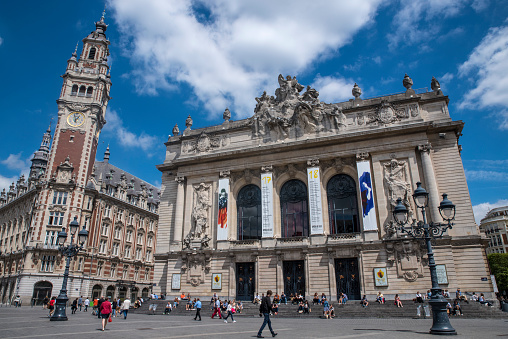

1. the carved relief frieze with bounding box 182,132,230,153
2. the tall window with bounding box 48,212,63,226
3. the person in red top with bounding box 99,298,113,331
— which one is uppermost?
the carved relief frieze with bounding box 182,132,230,153

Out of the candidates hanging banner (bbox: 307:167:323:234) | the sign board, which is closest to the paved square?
the sign board

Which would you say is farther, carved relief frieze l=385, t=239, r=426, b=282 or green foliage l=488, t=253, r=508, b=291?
green foliage l=488, t=253, r=508, b=291

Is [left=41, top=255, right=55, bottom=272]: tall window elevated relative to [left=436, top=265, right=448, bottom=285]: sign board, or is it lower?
elevated

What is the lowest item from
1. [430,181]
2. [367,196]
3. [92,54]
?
[367,196]

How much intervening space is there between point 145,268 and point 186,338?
54770 millimetres

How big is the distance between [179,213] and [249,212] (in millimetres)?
7719

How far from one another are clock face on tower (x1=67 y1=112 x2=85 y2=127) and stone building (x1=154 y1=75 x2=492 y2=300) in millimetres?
23173

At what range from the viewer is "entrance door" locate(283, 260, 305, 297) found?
31266mm

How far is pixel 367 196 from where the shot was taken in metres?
31.0

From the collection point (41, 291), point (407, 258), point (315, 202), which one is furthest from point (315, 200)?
point (41, 291)

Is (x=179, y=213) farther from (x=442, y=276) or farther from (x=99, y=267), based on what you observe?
(x=442, y=276)

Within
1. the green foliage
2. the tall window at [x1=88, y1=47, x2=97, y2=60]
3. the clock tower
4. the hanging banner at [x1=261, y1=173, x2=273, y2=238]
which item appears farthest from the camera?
the tall window at [x1=88, y1=47, x2=97, y2=60]

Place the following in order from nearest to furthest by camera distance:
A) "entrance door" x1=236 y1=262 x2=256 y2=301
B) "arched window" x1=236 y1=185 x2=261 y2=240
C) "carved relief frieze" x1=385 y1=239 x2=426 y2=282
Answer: "carved relief frieze" x1=385 y1=239 x2=426 y2=282, "entrance door" x1=236 y1=262 x2=256 y2=301, "arched window" x1=236 y1=185 x2=261 y2=240

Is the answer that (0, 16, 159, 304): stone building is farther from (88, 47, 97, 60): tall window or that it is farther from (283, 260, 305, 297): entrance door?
(283, 260, 305, 297): entrance door
